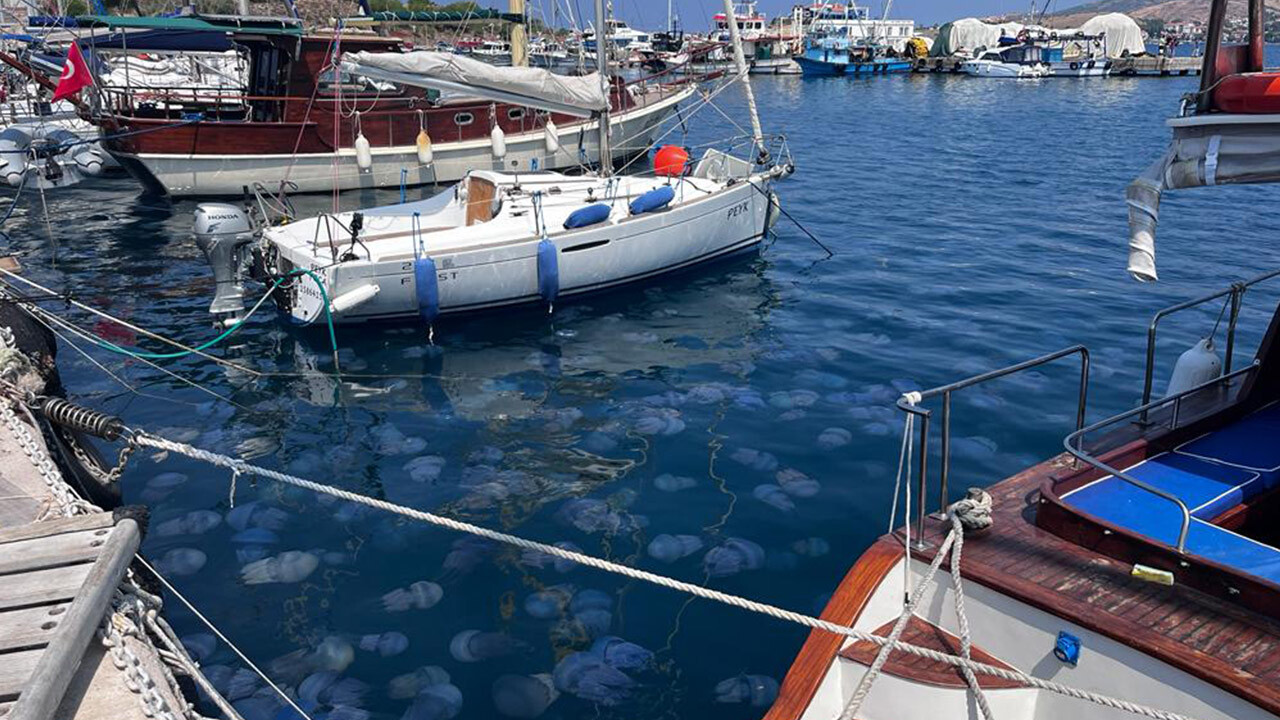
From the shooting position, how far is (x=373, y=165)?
3003 cm

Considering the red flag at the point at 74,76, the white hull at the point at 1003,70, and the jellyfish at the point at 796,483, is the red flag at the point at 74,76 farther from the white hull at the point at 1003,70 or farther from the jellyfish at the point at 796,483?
the white hull at the point at 1003,70

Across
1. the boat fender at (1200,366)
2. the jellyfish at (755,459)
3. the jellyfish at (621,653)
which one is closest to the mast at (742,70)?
the jellyfish at (755,459)

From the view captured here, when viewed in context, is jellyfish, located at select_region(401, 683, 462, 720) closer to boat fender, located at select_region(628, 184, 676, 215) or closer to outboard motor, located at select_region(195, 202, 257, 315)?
outboard motor, located at select_region(195, 202, 257, 315)

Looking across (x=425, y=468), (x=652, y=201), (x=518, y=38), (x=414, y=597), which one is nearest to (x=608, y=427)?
(x=425, y=468)

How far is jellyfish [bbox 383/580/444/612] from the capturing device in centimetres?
882

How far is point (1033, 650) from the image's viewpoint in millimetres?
5754

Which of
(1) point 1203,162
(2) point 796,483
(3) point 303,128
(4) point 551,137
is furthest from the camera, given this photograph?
(4) point 551,137

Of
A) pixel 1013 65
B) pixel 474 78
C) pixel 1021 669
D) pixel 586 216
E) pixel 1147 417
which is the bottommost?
pixel 1021 669

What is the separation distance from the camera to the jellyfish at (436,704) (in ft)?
24.3

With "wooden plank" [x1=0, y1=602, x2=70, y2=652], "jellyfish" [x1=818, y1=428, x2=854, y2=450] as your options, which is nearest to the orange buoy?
"jellyfish" [x1=818, y1=428, x2=854, y2=450]

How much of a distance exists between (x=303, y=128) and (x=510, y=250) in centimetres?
1541

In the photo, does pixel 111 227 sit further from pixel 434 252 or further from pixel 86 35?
pixel 434 252

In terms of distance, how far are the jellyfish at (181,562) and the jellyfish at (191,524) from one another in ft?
1.18

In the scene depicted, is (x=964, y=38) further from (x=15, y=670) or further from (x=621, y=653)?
(x=15, y=670)
